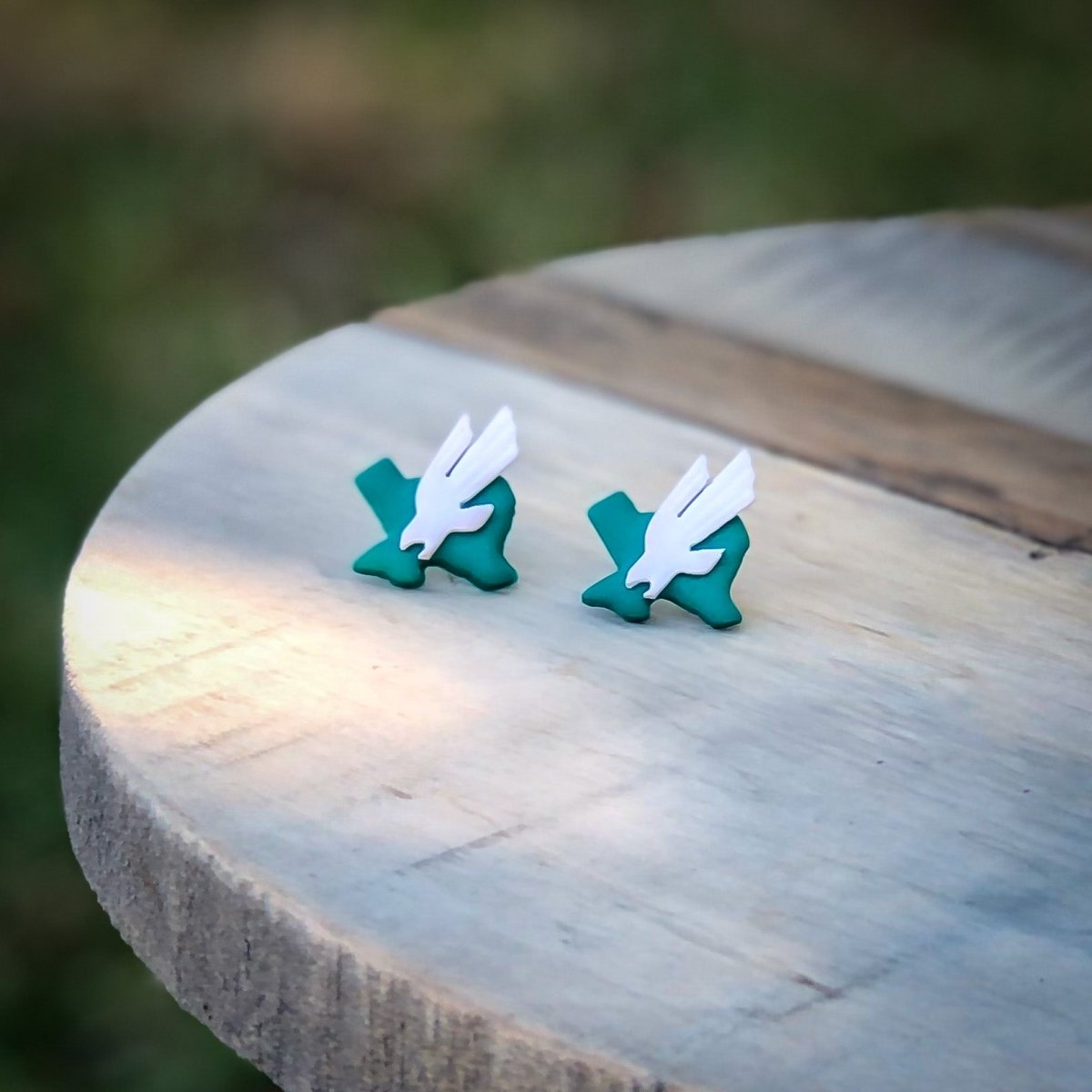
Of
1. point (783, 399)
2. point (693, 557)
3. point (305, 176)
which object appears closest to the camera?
point (693, 557)

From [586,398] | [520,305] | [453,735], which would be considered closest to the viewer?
[453,735]

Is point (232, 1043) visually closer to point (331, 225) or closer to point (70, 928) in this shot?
point (70, 928)

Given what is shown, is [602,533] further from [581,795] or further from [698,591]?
[581,795]

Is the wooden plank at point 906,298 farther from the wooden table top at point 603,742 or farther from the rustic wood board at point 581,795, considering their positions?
the rustic wood board at point 581,795

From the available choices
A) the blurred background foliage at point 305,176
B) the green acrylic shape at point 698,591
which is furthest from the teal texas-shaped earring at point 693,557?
the blurred background foliage at point 305,176

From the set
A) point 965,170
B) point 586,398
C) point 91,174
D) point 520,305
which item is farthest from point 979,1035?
point 965,170

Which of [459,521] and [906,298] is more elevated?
[906,298]

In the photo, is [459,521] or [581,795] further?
[459,521]

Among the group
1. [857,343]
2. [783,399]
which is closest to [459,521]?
[783,399]
